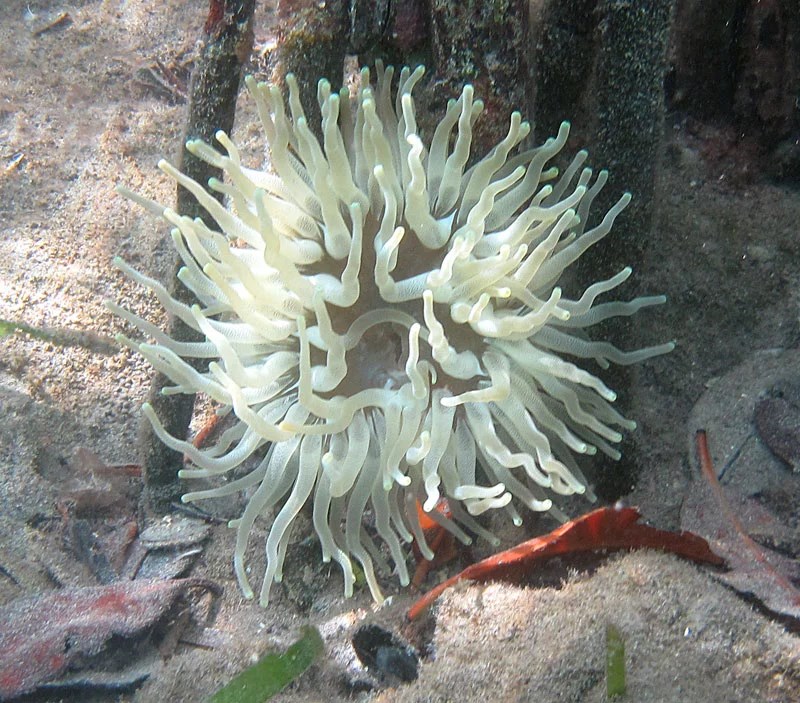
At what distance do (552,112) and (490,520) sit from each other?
162cm

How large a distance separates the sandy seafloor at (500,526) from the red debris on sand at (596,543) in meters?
0.06

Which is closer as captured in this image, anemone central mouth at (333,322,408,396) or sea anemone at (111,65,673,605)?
sea anemone at (111,65,673,605)

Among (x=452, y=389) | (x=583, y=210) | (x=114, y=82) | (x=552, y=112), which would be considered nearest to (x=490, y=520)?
(x=452, y=389)

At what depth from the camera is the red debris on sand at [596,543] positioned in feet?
6.39

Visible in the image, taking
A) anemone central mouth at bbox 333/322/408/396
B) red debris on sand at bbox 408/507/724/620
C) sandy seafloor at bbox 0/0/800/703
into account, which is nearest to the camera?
sandy seafloor at bbox 0/0/800/703

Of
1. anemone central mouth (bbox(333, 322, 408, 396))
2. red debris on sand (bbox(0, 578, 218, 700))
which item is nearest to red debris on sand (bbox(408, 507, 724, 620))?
anemone central mouth (bbox(333, 322, 408, 396))

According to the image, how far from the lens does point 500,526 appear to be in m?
2.41

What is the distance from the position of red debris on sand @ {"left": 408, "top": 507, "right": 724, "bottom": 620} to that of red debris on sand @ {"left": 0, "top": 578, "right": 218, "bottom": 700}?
4.22 feet

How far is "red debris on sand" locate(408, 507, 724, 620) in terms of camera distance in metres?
1.95

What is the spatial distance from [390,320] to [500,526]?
0.95 metres

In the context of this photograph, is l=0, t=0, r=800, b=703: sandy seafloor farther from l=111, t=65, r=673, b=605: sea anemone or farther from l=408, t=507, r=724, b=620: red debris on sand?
l=111, t=65, r=673, b=605: sea anemone

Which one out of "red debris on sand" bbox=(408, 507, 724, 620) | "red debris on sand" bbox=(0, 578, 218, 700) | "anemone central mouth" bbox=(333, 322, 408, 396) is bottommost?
"red debris on sand" bbox=(408, 507, 724, 620)

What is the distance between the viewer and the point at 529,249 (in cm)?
223

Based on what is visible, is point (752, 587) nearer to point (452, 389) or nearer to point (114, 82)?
point (452, 389)
